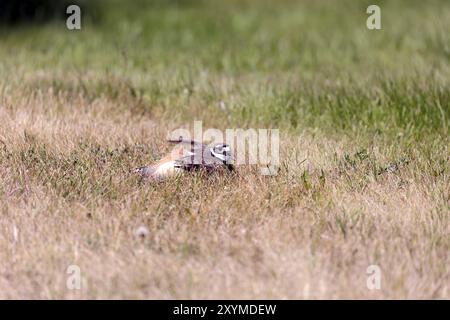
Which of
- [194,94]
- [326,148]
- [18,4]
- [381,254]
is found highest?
[18,4]

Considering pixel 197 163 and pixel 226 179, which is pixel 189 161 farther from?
pixel 226 179

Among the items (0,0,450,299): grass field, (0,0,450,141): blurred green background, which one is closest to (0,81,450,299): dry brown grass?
(0,0,450,299): grass field

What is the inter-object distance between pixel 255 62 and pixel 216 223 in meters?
4.04

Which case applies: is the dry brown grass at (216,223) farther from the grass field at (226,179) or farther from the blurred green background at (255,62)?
the blurred green background at (255,62)

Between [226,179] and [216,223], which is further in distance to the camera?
[226,179]

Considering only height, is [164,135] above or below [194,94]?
below

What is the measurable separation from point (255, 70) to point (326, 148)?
8.91 feet

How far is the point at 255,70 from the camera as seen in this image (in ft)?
26.0

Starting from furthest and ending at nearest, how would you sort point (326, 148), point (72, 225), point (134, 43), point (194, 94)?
point (134, 43) → point (194, 94) → point (326, 148) → point (72, 225)

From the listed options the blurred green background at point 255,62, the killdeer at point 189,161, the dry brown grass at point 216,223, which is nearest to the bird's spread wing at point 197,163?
the killdeer at point 189,161

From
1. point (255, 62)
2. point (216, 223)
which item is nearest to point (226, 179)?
point (216, 223)

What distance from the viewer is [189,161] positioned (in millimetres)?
4832

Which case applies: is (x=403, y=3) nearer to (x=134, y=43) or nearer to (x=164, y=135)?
(x=134, y=43)
